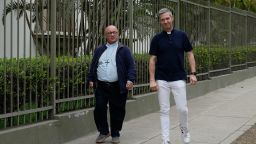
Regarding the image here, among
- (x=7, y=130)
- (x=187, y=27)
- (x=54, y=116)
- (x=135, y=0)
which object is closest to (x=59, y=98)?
(x=54, y=116)

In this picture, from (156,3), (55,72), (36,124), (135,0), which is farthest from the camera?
(156,3)

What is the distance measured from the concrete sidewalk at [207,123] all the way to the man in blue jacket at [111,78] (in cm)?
40

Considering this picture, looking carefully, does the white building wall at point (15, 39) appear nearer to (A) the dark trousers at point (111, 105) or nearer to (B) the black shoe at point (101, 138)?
(A) the dark trousers at point (111, 105)

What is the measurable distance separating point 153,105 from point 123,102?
3.43 m

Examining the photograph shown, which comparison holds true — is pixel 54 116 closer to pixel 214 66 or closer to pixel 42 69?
pixel 42 69

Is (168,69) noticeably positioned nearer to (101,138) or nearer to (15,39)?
(101,138)

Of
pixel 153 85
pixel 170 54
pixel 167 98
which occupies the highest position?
pixel 170 54

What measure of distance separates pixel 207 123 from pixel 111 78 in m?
2.98

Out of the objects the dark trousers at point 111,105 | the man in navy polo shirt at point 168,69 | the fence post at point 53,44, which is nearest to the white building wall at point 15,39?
the fence post at point 53,44

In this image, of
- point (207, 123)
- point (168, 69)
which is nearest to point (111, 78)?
point (168, 69)

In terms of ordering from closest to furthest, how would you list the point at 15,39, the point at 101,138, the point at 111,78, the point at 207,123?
the point at 15,39 → the point at 111,78 → the point at 101,138 → the point at 207,123

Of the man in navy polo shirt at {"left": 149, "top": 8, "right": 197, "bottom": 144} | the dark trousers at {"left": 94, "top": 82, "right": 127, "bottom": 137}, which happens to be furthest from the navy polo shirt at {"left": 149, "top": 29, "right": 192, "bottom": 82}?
the dark trousers at {"left": 94, "top": 82, "right": 127, "bottom": 137}

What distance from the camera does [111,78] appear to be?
25.0 feet

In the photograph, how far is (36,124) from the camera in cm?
714
